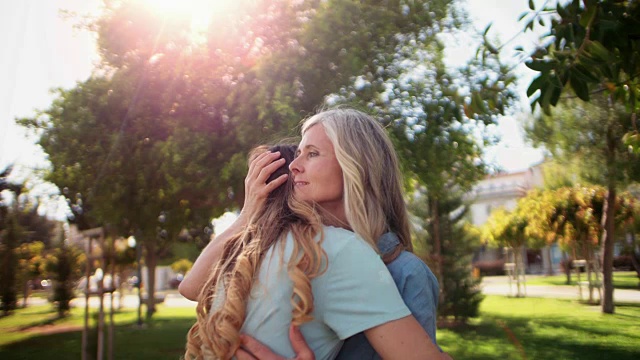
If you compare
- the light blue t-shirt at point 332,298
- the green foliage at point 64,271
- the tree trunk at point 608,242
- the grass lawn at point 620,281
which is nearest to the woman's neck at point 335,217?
the light blue t-shirt at point 332,298

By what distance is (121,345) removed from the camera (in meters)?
15.7

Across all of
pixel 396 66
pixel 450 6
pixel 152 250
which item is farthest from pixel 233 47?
pixel 152 250

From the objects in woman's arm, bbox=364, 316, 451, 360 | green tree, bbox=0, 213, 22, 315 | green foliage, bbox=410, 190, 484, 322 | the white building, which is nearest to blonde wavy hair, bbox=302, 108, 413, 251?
woman's arm, bbox=364, 316, 451, 360

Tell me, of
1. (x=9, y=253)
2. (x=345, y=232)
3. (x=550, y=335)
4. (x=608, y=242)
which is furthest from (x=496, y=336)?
(x=345, y=232)

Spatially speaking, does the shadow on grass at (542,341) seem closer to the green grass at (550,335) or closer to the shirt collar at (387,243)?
the green grass at (550,335)

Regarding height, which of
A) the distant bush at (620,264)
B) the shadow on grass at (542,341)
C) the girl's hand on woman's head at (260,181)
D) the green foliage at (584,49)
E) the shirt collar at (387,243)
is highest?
the green foliage at (584,49)

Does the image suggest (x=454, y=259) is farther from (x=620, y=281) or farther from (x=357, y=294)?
(x=620, y=281)

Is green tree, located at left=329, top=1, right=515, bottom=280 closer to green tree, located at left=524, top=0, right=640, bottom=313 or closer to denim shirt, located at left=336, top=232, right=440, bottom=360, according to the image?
green tree, located at left=524, top=0, right=640, bottom=313

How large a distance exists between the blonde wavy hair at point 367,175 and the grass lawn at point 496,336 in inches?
434

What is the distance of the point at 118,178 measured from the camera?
13.0 metres

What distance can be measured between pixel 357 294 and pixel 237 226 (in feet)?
2.18

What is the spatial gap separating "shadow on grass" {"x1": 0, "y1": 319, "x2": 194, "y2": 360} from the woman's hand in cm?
1127

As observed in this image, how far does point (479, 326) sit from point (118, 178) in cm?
1019

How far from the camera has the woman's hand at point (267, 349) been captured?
145 cm
